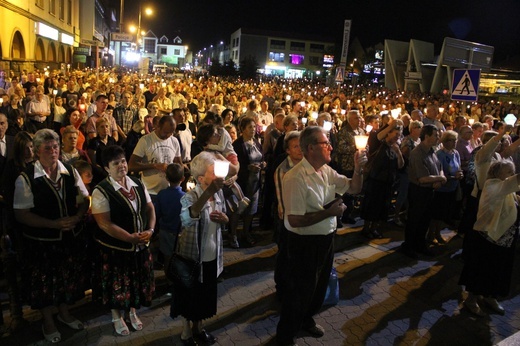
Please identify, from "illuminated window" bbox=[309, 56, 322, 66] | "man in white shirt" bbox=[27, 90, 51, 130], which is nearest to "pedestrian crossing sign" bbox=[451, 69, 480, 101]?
"man in white shirt" bbox=[27, 90, 51, 130]

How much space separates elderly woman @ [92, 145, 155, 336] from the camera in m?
3.70

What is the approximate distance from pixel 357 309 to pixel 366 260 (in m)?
1.37

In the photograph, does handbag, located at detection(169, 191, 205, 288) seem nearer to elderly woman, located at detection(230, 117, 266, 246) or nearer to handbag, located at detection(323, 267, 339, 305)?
handbag, located at detection(323, 267, 339, 305)

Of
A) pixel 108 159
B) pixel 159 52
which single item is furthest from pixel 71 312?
pixel 159 52

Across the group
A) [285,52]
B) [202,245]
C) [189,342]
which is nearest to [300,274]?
[202,245]

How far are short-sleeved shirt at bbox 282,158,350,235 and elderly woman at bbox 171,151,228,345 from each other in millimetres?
573

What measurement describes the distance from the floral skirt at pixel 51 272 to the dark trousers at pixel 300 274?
188 centimetres

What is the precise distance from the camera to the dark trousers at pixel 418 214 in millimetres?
6270

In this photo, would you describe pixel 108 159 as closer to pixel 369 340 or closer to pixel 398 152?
pixel 369 340

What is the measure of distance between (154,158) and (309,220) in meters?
2.55

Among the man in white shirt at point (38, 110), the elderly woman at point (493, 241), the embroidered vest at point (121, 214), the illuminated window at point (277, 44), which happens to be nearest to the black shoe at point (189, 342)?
the embroidered vest at point (121, 214)

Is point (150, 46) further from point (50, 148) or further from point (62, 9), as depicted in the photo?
point (50, 148)

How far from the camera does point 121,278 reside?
12.7 ft

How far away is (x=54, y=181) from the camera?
378 cm
